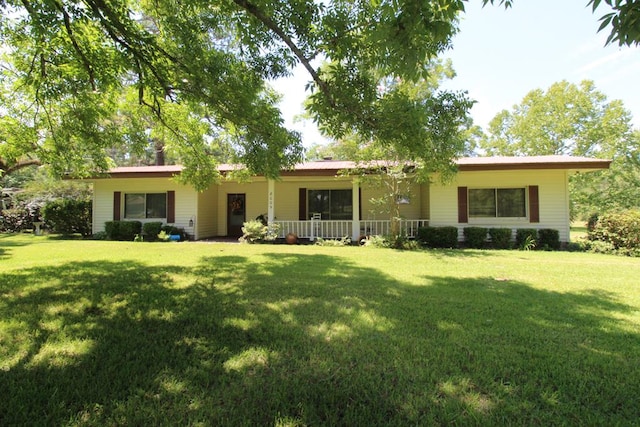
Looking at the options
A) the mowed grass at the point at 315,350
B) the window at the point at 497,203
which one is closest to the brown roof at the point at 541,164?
the window at the point at 497,203

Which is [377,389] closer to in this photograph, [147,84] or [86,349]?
[86,349]

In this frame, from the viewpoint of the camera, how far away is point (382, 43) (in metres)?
3.35

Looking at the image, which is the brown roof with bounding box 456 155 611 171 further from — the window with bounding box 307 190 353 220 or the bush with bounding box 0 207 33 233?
the bush with bounding box 0 207 33 233

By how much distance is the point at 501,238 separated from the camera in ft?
38.1

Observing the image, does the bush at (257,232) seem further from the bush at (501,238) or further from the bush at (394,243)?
the bush at (501,238)

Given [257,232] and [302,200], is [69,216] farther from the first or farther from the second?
[302,200]

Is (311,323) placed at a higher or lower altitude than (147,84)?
lower

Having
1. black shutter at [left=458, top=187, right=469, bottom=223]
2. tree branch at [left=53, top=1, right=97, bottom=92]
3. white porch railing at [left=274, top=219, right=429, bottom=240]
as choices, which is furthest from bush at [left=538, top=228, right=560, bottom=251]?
tree branch at [left=53, top=1, right=97, bottom=92]

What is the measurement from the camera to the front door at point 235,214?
16.1 m

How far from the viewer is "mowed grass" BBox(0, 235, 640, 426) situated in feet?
7.29

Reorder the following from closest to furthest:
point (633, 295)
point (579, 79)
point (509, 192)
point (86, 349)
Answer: point (86, 349) < point (633, 295) < point (509, 192) < point (579, 79)

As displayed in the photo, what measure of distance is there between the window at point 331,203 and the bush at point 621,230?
340 inches

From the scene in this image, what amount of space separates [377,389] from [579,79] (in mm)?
34345

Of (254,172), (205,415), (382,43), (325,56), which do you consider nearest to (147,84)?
(254,172)
